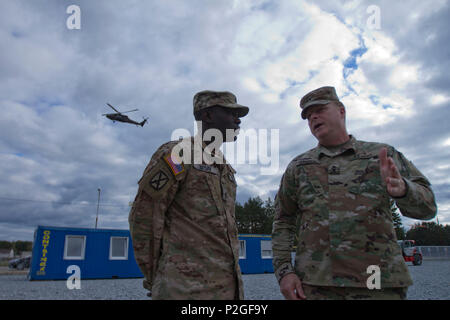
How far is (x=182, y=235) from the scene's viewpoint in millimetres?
2168

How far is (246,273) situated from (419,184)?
754 inches

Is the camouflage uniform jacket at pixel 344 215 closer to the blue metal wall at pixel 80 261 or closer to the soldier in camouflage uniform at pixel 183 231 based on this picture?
the soldier in camouflage uniform at pixel 183 231

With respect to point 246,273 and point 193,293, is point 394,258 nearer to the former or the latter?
point 193,293

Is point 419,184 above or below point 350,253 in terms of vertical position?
above

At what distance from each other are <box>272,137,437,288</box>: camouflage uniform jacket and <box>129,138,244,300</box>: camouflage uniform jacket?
424mm

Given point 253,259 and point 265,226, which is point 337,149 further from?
point 265,226

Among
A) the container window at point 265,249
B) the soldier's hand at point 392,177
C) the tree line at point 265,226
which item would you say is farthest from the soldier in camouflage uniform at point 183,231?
the tree line at point 265,226

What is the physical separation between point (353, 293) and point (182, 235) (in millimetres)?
1179

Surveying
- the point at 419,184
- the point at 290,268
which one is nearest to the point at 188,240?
the point at 290,268

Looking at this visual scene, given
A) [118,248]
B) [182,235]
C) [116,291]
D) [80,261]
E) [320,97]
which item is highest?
[320,97]

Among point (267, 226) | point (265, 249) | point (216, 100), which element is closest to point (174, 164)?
point (216, 100)

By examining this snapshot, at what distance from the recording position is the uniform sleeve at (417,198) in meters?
1.83
